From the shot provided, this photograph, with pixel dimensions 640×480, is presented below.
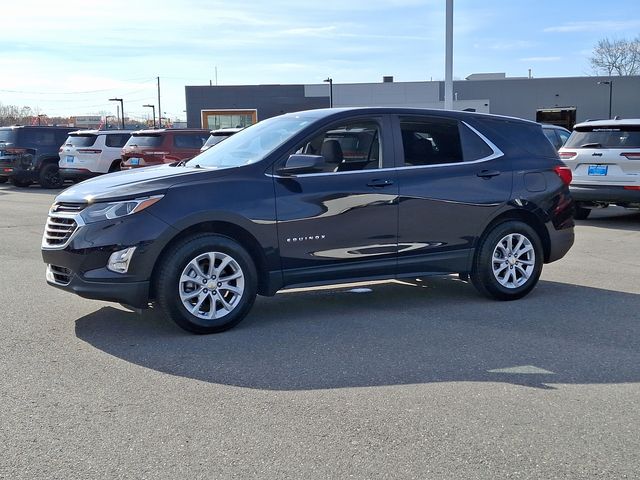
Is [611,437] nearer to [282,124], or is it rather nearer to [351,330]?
[351,330]

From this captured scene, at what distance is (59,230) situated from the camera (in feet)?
19.4

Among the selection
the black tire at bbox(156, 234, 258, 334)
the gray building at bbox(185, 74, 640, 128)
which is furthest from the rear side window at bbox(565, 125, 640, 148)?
the gray building at bbox(185, 74, 640, 128)

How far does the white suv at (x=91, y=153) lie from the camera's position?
A: 2130cm

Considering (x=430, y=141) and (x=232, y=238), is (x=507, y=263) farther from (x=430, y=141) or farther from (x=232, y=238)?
(x=232, y=238)

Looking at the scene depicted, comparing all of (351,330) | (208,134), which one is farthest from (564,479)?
(208,134)

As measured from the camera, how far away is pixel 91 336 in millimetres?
5895

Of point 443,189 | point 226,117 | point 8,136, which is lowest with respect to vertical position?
point 443,189

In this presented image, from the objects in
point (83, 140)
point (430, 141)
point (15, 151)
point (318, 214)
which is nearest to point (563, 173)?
point (430, 141)

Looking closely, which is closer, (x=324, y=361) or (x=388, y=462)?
(x=388, y=462)

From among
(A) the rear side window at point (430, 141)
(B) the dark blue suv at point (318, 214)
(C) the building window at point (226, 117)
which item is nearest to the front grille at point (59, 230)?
Answer: (B) the dark blue suv at point (318, 214)

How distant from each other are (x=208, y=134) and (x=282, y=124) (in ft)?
43.7

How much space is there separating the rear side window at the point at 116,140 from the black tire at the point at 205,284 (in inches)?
661

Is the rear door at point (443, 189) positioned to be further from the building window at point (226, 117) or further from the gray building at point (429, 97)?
the building window at point (226, 117)

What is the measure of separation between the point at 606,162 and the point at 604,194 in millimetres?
546
